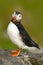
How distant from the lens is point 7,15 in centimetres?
2852

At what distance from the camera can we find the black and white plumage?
14.0 meters

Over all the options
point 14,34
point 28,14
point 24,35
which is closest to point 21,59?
point 14,34

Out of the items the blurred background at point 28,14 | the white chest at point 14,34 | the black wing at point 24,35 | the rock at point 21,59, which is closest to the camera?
the rock at point 21,59

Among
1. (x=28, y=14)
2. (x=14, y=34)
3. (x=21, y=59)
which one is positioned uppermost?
(x=28, y=14)

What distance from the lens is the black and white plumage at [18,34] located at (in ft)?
45.9

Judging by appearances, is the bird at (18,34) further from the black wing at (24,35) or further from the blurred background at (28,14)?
the blurred background at (28,14)

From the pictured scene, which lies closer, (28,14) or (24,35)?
(24,35)

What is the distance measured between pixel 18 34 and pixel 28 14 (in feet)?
49.1

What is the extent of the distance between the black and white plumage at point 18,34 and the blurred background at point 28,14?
9.90 metres

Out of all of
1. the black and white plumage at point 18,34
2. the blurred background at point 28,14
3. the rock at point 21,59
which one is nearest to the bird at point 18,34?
the black and white plumage at point 18,34

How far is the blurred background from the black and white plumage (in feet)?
32.5

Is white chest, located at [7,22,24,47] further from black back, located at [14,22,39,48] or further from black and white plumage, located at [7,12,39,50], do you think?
black back, located at [14,22,39,48]

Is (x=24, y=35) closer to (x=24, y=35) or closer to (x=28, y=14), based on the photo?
(x=24, y=35)

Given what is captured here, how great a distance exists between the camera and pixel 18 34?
14.1 metres
